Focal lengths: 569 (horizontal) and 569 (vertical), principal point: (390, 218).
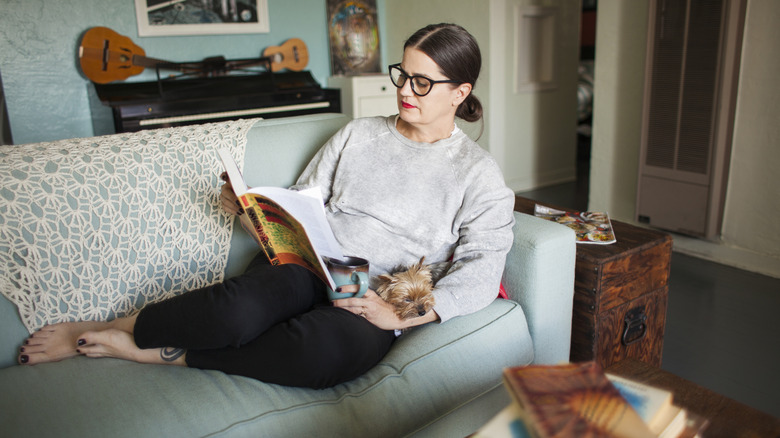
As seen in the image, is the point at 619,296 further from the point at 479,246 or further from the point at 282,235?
the point at 282,235

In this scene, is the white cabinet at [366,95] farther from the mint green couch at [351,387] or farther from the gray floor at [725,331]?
the mint green couch at [351,387]

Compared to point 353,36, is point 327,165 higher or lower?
lower

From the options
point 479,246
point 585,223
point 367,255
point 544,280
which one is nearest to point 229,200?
point 367,255

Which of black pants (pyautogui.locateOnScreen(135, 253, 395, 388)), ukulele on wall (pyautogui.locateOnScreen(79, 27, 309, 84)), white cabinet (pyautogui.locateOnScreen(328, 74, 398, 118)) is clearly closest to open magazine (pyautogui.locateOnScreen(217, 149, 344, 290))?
black pants (pyautogui.locateOnScreen(135, 253, 395, 388))

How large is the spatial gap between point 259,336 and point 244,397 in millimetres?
136

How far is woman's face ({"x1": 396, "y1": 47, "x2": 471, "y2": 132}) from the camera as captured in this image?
1.43 meters

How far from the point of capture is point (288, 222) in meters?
1.18

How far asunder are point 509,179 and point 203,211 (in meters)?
3.03

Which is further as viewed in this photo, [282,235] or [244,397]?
[282,235]

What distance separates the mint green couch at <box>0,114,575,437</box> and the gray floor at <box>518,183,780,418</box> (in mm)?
651

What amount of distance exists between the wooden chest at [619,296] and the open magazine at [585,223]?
3 centimetres

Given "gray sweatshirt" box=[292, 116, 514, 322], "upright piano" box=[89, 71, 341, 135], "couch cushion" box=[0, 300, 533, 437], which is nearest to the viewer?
"couch cushion" box=[0, 300, 533, 437]

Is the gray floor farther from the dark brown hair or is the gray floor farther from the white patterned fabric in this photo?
the white patterned fabric

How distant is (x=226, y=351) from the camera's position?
1.16m
